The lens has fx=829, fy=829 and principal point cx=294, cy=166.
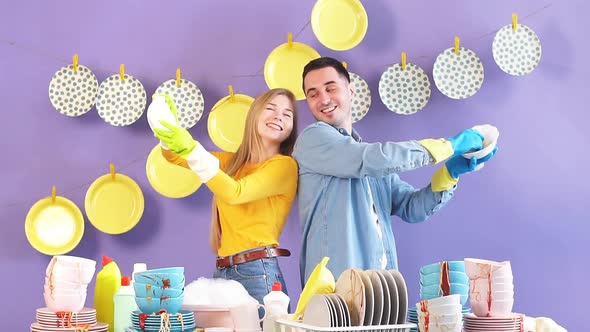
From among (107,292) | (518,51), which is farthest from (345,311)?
(518,51)

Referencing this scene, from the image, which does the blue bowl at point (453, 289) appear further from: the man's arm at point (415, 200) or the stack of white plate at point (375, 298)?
the man's arm at point (415, 200)

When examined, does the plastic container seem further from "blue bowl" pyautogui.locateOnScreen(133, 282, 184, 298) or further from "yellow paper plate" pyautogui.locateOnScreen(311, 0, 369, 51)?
"yellow paper plate" pyautogui.locateOnScreen(311, 0, 369, 51)

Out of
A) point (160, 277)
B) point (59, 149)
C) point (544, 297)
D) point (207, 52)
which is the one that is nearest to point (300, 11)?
point (207, 52)

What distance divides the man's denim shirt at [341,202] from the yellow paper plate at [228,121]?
1.96 feet

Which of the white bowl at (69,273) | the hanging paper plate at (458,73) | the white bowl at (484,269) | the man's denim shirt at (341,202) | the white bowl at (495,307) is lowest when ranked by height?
the white bowl at (495,307)

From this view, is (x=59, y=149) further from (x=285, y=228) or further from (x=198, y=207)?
(x=285, y=228)

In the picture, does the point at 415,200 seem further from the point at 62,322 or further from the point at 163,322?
the point at 62,322

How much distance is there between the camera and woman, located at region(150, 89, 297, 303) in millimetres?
2471

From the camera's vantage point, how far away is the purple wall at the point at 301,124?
10.3ft

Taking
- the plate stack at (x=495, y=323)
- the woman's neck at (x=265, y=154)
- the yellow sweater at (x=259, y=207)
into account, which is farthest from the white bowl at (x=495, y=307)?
the woman's neck at (x=265, y=154)

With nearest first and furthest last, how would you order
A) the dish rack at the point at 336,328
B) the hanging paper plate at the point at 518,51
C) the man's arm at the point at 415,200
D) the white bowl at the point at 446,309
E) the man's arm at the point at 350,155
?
the dish rack at the point at 336,328 → the white bowl at the point at 446,309 → the man's arm at the point at 350,155 → the man's arm at the point at 415,200 → the hanging paper plate at the point at 518,51

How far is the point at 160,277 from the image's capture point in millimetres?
1795

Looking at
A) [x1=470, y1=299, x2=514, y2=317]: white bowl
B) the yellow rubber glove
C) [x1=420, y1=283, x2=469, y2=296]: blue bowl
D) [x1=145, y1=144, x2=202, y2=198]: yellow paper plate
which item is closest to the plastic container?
[x1=420, y1=283, x2=469, y2=296]: blue bowl

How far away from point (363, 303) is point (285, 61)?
1768 millimetres
